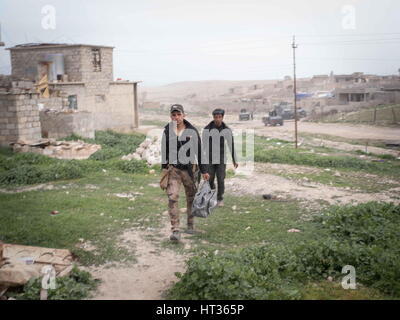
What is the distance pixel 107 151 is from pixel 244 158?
4724 millimetres

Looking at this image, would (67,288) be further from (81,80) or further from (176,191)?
(81,80)

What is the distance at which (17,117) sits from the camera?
47.3 ft

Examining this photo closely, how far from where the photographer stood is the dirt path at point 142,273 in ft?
13.9

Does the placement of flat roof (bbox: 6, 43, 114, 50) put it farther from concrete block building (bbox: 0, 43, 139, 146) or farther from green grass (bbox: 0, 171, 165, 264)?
green grass (bbox: 0, 171, 165, 264)

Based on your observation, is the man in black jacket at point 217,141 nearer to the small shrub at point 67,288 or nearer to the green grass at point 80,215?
the green grass at point 80,215

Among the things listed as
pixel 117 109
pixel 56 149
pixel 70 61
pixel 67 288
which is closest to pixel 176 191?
pixel 67 288

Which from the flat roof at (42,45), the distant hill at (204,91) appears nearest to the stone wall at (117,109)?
the flat roof at (42,45)

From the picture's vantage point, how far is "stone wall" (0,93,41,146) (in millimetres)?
14273

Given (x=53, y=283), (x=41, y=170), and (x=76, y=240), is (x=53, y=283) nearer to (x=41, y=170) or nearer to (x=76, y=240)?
(x=76, y=240)

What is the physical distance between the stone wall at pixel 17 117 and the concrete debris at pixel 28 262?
10292 mm

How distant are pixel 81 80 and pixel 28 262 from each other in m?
18.8

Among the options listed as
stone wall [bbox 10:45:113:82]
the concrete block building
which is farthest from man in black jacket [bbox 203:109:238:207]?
stone wall [bbox 10:45:113:82]
